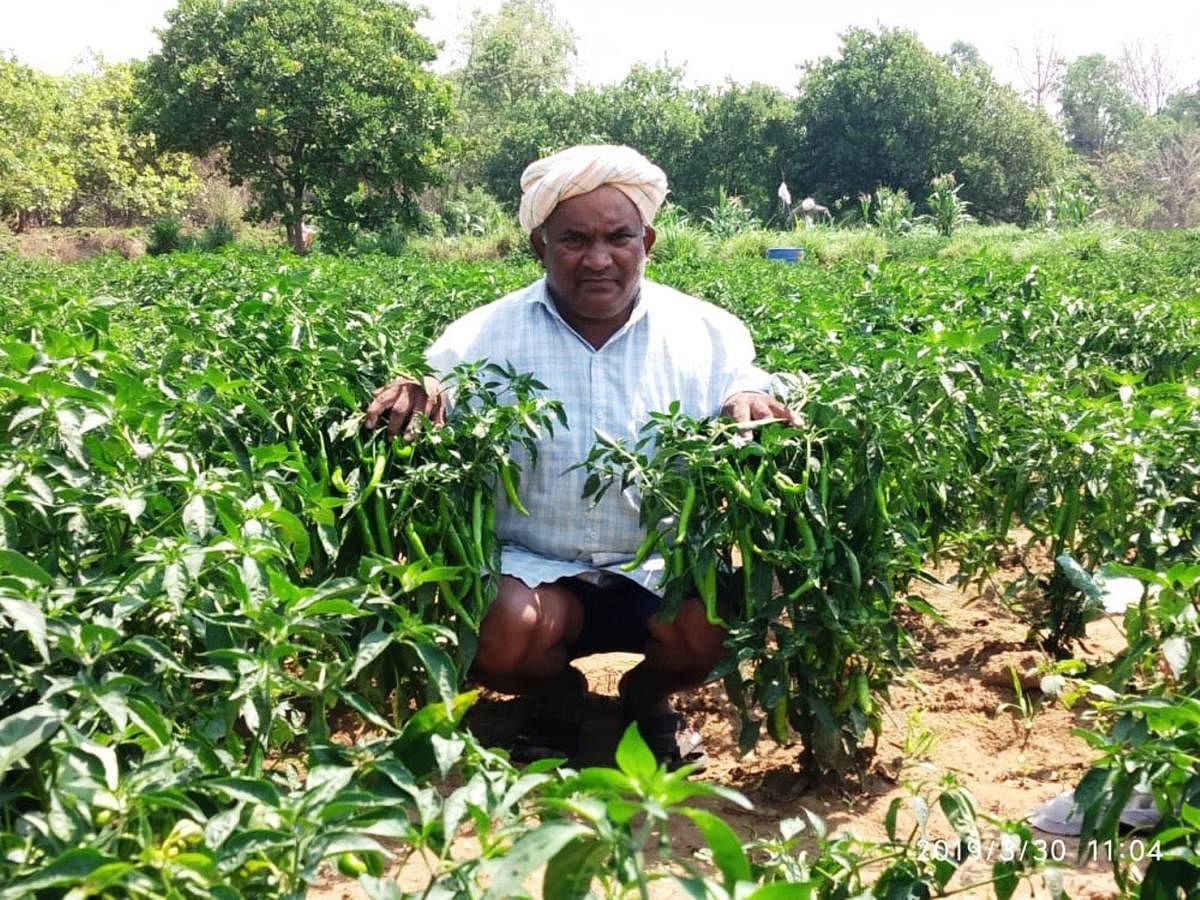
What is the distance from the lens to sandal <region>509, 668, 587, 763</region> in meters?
3.00

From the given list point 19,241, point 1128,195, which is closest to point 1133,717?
point 19,241

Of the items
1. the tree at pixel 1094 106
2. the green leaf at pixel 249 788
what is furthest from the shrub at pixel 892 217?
the tree at pixel 1094 106

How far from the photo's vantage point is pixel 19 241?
1076 inches

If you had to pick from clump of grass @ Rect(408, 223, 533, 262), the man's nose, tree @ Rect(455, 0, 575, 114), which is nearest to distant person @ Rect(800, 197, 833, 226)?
clump of grass @ Rect(408, 223, 533, 262)

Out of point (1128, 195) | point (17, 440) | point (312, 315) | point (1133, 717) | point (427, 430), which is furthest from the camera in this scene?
point (1128, 195)

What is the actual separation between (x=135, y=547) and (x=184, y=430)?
495 mm

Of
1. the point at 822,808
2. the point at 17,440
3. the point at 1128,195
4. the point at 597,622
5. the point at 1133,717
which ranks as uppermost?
the point at 1128,195

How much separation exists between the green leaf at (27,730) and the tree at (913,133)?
36.4m

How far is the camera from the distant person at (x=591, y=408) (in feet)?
9.11

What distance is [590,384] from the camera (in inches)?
115

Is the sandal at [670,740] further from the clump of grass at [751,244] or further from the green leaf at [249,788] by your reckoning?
the clump of grass at [751,244]

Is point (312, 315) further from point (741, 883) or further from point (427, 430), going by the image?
point (741, 883)

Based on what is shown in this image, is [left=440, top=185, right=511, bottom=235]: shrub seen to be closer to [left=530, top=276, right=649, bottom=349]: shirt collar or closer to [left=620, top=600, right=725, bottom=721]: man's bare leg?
[left=530, top=276, right=649, bottom=349]: shirt collar

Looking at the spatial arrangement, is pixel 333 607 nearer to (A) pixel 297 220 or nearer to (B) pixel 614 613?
(B) pixel 614 613
